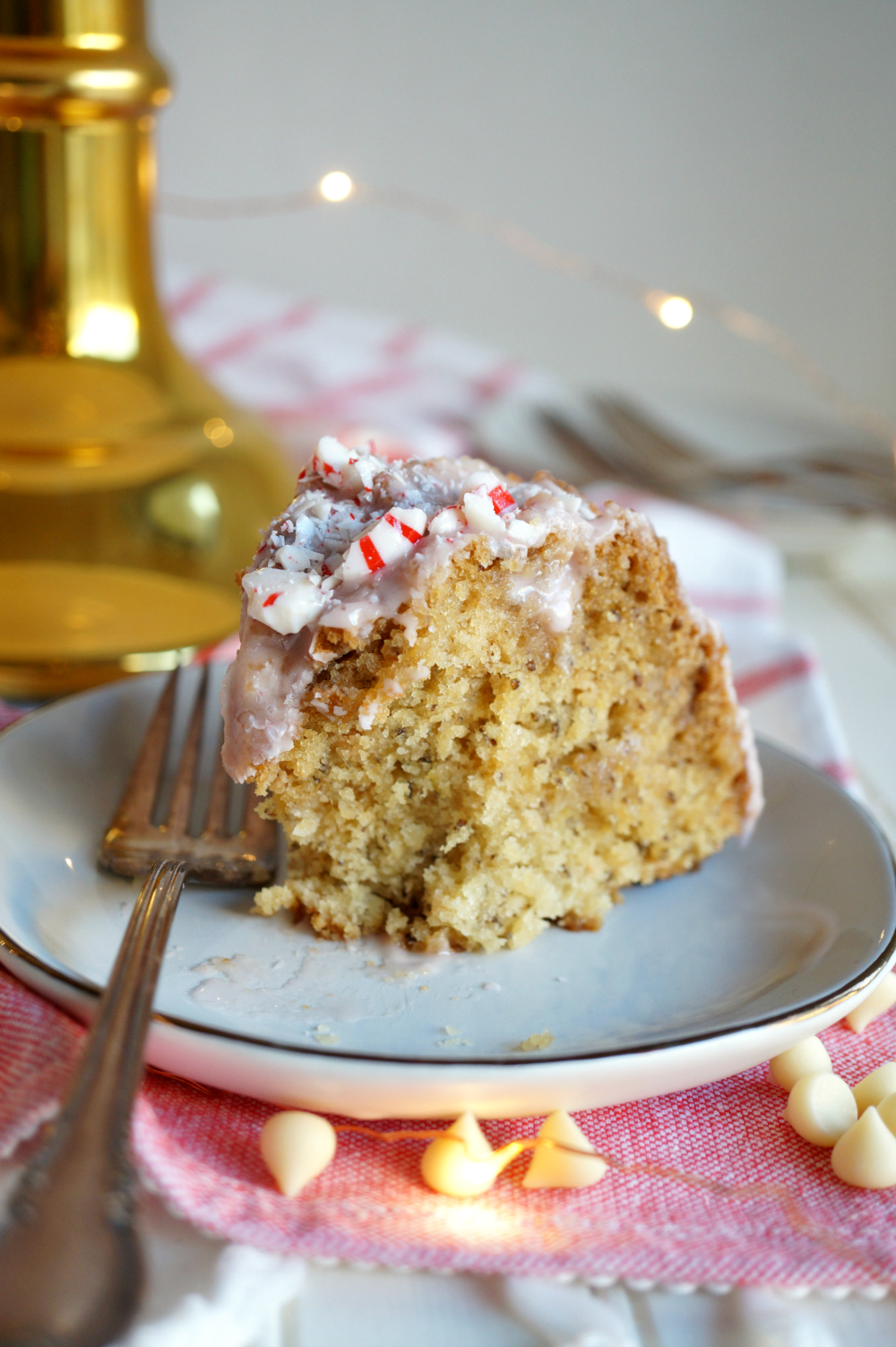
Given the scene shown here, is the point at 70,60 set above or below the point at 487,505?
above

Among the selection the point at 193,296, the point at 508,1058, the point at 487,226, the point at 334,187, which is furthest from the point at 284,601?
the point at 487,226

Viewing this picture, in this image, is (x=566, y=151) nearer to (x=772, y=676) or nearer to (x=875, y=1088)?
(x=772, y=676)

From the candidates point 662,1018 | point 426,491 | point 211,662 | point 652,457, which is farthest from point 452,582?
point 652,457

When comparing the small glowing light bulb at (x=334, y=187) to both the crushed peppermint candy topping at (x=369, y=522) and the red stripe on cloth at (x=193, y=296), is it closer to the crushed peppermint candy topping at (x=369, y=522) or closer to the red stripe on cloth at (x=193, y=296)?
the crushed peppermint candy topping at (x=369, y=522)

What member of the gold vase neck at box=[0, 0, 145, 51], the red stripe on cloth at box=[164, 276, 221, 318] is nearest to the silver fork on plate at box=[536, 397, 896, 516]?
the red stripe on cloth at box=[164, 276, 221, 318]

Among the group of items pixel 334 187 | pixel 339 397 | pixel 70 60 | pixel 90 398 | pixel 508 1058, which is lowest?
pixel 339 397

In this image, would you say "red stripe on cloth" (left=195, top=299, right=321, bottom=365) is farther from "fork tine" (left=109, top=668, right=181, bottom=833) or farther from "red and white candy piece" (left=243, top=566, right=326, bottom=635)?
"red and white candy piece" (left=243, top=566, right=326, bottom=635)
